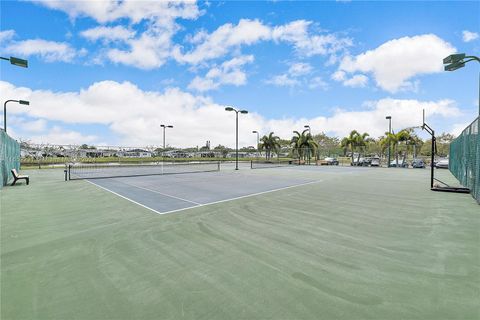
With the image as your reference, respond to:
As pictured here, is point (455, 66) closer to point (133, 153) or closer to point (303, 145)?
point (133, 153)

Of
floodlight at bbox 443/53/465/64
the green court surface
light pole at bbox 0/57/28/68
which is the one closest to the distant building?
light pole at bbox 0/57/28/68

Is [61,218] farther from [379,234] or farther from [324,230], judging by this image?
[379,234]

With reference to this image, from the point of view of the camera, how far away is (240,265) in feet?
12.0

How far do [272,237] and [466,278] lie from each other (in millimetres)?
2941

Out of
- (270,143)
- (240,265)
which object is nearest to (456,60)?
(240,265)

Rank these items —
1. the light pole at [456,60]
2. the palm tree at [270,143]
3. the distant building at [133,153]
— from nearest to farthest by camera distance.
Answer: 1. the light pole at [456,60]
2. the distant building at [133,153]
3. the palm tree at [270,143]

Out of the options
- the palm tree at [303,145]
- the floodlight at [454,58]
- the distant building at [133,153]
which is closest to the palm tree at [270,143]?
the palm tree at [303,145]

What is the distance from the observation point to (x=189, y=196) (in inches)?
369

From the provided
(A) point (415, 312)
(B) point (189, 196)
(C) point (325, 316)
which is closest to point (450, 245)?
(A) point (415, 312)

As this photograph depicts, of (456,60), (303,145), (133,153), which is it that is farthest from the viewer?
(303,145)

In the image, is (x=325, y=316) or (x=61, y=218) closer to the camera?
(x=325, y=316)

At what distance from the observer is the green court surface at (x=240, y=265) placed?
8.73 feet

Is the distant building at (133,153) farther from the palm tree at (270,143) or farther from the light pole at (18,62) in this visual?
the palm tree at (270,143)

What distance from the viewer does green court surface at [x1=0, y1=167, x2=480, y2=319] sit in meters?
2.66
